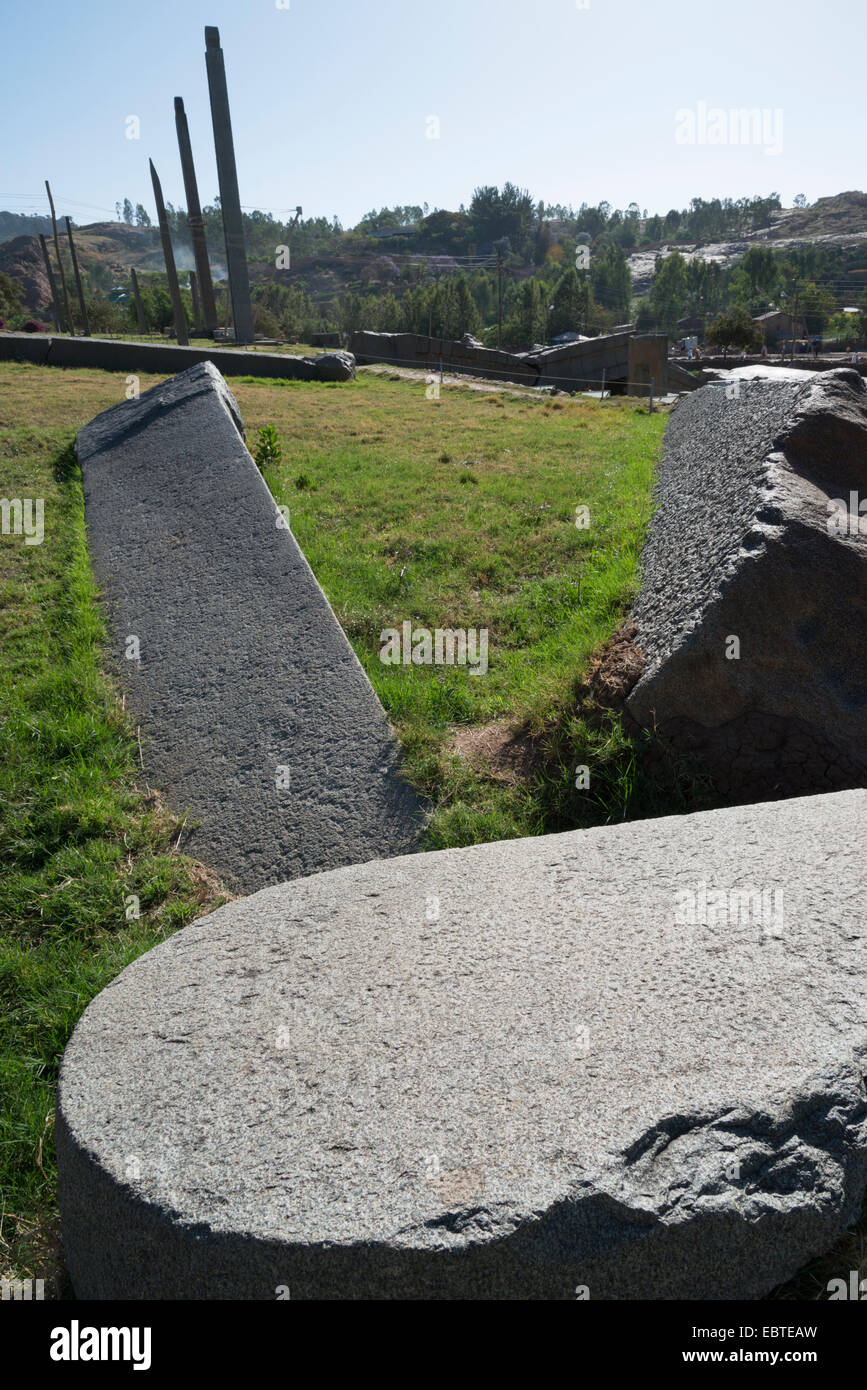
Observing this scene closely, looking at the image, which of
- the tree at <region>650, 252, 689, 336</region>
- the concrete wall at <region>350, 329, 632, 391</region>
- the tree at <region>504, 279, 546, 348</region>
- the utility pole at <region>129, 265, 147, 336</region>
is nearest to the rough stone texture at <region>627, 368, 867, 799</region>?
the concrete wall at <region>350, 329, 632, 391</region>

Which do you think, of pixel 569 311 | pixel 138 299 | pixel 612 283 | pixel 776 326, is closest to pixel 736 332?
pixel 776 326

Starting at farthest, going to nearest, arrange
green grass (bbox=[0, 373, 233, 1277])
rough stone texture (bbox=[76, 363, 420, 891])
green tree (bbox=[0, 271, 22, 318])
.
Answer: green tree (bbox=[0, 271, 22, 318]) < rough stone texture (bbox=[76, 363, 420, 891]) < green grass (bbox=[0, 373, 233, 1277])

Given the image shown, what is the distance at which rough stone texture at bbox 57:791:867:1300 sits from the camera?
184 centimetres

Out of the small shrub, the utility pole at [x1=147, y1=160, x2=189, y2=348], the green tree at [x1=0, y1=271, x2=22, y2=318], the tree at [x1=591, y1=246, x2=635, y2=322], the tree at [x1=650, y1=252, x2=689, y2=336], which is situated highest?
the tree at [x1=591, y1=246, x2=635, y2=322]

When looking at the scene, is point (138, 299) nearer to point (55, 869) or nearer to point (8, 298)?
point (8, 298)

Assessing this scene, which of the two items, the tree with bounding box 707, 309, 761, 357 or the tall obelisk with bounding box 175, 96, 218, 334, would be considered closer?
the tall obelisk with bounding box 175, 96, 218, 334

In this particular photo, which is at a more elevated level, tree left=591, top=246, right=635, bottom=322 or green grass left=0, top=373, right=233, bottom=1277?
tree left=591, top=246, right=635, bottom=322

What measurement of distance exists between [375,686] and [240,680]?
85 cm

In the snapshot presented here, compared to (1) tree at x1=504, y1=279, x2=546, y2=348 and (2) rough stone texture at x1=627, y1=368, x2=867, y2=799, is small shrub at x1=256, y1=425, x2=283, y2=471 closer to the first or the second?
(2) rough stone texture at x1=627, y1=368, x2=867, y2=799

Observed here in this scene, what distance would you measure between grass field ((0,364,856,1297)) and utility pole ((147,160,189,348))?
58.8 ft

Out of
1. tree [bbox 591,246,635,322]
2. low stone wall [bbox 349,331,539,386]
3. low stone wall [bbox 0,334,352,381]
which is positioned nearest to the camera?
low stone wall [bbox 0,334,352,381]

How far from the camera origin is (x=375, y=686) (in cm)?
523

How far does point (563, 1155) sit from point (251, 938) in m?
1.40
